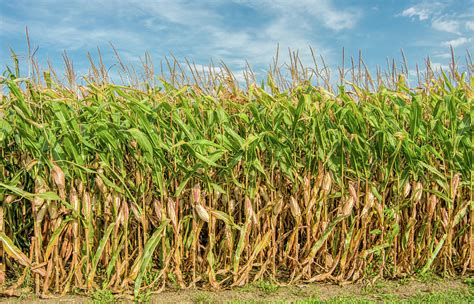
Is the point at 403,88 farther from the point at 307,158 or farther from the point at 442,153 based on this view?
the point at 307,158

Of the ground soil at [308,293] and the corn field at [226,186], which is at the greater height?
the corn field at [226,186]

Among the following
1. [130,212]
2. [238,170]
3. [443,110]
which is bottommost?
[130,212]

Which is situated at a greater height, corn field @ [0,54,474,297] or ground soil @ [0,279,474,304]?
corn field @ [0,54,474,297]

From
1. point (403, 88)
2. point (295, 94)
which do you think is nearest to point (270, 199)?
point (295, 94)

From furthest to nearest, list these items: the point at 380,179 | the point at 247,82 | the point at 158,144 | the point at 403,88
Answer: the point at 247,82, the point at 403,88, the point at 380,179, the point at 158,144

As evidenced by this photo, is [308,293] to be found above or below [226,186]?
below

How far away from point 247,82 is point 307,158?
4.79 ft

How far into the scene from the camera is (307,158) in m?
4.08

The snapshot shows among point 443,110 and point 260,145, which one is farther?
point 443,110

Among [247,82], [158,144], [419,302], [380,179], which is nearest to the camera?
[158,144]

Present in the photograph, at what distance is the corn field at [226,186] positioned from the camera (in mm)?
3787

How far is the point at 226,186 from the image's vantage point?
4102 millimetres

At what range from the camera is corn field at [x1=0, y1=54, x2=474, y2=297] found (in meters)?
3.79

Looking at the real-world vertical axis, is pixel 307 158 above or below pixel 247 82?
below
